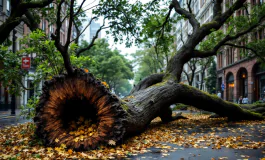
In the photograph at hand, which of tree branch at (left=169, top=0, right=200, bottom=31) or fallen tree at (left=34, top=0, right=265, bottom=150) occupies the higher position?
tree branch at (left=169, top=0, right=200, bottom=31)

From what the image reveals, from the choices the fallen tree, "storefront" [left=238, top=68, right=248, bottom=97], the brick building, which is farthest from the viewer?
"storefront" [left=238, top=68, right=248, bottom=97]

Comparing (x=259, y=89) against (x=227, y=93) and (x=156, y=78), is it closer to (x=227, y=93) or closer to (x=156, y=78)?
(x=227, y=93)

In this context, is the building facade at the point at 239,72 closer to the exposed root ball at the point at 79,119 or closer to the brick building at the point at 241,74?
the brick building at the point at 241,74

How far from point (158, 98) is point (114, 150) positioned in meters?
3.35

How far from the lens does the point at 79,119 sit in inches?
259

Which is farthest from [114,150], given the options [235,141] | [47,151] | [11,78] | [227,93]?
[227,93]

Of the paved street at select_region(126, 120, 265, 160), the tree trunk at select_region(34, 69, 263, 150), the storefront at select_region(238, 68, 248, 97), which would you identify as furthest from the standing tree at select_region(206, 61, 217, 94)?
the paved street at select_region(126, 120, 265, 160)

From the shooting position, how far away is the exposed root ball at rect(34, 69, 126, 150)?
19.2 ft

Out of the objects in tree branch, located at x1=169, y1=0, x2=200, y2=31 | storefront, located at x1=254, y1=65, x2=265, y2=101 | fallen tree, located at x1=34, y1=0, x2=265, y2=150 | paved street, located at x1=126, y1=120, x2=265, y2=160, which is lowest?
paved street, located at x1=126, y1=120, x2=265, y2=160

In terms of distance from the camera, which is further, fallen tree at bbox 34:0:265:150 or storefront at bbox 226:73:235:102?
storefront at bbox 226:73:235:102

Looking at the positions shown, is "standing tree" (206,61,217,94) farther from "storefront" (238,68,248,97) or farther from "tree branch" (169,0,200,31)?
"tree branch" (169,0,200,31)

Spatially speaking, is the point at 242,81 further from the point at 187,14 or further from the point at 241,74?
the point at 187,14

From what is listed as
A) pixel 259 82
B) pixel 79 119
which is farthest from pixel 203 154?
pixel 259 82

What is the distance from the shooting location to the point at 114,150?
5512 millimetres
